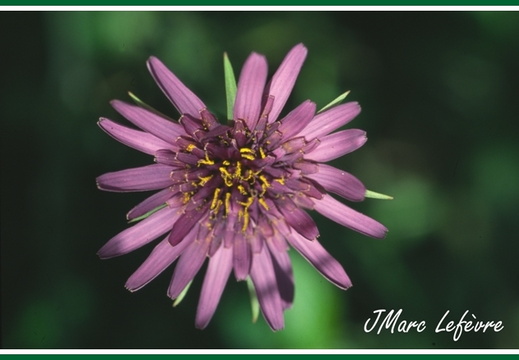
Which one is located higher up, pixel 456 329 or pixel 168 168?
pixel 168 168

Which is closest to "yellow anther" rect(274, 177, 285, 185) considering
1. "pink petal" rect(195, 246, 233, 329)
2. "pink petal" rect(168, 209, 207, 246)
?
"pink petal" rect(168, 209, 207, 246)

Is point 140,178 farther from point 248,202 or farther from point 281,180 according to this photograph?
point 281,180

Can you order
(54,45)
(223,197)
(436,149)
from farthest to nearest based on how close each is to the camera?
(436,149)
(54,45)
(223,197)

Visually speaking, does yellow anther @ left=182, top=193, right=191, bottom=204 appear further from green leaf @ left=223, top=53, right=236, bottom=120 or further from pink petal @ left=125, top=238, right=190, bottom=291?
green leaf @ left=223, top=53, right=236, bottom=120

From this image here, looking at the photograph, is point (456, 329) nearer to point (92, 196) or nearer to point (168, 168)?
point (168, 168)

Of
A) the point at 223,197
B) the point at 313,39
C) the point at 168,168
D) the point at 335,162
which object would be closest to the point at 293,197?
the point at 223,197

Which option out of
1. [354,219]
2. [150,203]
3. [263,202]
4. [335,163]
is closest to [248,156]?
[263,202]

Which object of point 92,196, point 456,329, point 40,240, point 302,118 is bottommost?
point 456,329
